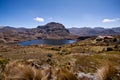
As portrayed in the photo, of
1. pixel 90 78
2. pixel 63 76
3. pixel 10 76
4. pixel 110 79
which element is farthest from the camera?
pixel 90 78

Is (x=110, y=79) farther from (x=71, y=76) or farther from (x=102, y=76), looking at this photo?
(x=71, y=76)

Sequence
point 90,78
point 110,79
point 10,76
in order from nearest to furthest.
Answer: point 110,79
point 10,76
point 90,78

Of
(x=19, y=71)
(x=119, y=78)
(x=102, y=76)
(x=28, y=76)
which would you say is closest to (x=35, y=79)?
(x=28, y=76)

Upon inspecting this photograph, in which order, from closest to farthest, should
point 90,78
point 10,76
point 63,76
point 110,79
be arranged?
point 63,76, point 110,79, point 10,76, point 90,78

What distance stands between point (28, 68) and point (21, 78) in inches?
11.1

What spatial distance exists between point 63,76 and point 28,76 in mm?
859

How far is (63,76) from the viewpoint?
3.73 meters

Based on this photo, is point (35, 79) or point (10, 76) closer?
point (35, 79)

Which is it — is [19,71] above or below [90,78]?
above

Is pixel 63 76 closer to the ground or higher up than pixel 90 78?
higher up

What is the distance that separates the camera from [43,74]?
4.18m

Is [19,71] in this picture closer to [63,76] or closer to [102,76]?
[63,76]

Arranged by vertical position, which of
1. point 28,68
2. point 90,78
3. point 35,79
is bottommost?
point 90,78

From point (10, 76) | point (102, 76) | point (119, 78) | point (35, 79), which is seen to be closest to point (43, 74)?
point (35, 79)
